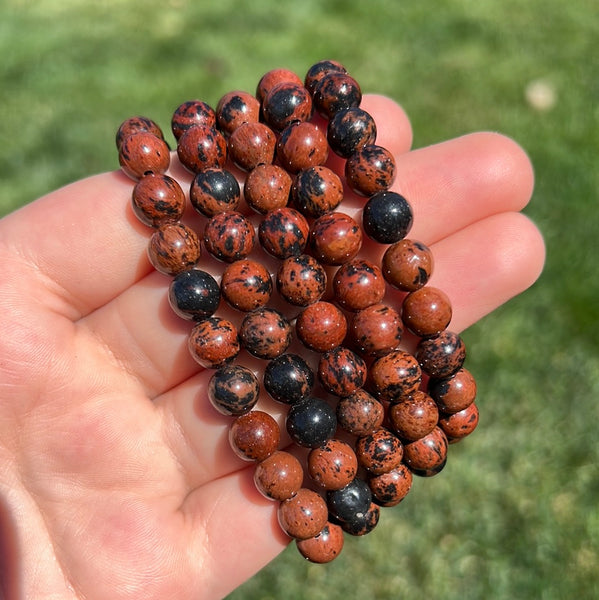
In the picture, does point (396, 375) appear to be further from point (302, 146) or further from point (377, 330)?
point (302, 146)

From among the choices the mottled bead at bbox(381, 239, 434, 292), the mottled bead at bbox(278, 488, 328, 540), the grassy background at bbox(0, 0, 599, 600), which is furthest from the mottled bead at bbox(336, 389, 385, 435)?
the grassy background at bbox(0, 0, 599, 600)

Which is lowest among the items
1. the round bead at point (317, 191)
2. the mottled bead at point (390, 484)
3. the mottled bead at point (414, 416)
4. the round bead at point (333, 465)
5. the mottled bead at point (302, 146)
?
the mottled bead at point (390, 484)

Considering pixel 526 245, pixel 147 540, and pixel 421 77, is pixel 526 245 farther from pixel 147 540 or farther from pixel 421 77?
pixel 421 77

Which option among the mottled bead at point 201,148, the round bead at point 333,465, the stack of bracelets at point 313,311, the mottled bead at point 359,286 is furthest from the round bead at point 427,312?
the mottled bead at point 201,148

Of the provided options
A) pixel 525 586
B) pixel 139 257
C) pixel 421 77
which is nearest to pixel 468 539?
pixel 525 586

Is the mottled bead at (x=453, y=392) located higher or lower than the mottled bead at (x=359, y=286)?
lower

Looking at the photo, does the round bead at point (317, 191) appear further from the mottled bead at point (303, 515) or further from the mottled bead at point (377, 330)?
the mottled bead at point (303, 515)

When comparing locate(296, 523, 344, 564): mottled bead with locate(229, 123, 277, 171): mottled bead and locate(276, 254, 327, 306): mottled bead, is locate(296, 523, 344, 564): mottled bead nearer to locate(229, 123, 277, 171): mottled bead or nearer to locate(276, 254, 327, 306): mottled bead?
locate(276, 254, 327, 306): mottled bead
